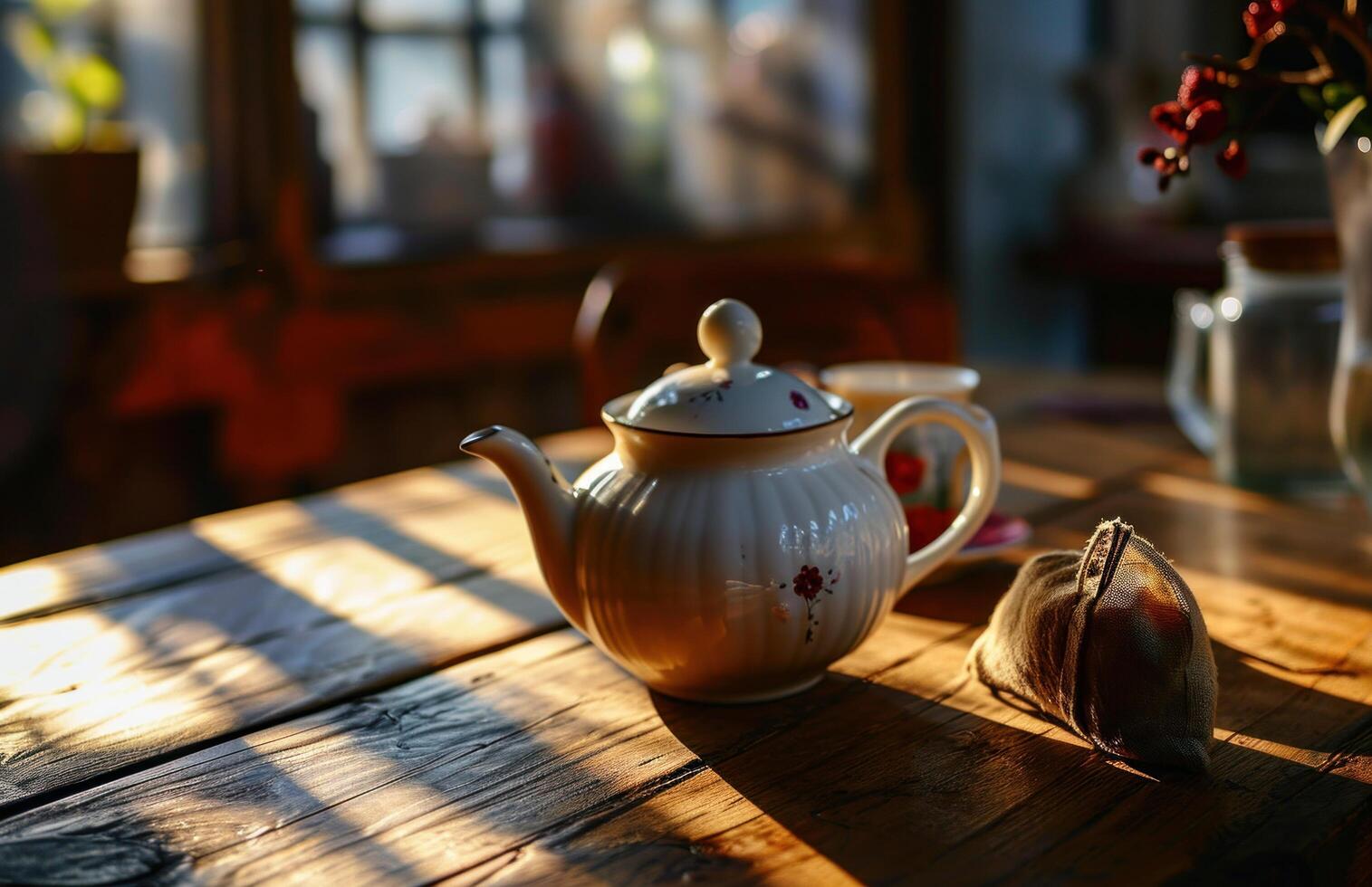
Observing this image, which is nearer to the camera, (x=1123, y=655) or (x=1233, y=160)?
(x=1123, y=655)

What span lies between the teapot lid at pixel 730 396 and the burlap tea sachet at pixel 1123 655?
5.5 inches

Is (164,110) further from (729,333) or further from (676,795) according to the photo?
(676,795)

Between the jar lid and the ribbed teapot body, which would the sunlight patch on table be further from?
the ribbed teapot body

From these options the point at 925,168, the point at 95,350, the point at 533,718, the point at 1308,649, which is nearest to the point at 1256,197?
the point at 925,168

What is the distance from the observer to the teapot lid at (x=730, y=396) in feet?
2.00

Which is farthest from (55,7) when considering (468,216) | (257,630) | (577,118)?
(257,630)

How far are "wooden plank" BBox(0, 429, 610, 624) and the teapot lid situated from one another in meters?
0.44

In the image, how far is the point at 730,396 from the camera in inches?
24.3

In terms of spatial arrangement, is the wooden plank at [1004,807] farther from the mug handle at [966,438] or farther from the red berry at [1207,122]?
the red berry at [1207,122]

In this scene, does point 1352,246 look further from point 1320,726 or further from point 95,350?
point 95,350

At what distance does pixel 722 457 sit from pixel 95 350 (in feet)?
5.30

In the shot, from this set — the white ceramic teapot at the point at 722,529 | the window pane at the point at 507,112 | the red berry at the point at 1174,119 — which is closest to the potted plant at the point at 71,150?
the window pane at the point at 507,112

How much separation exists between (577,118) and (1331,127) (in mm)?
1980

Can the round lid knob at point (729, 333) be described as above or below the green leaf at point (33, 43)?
below
